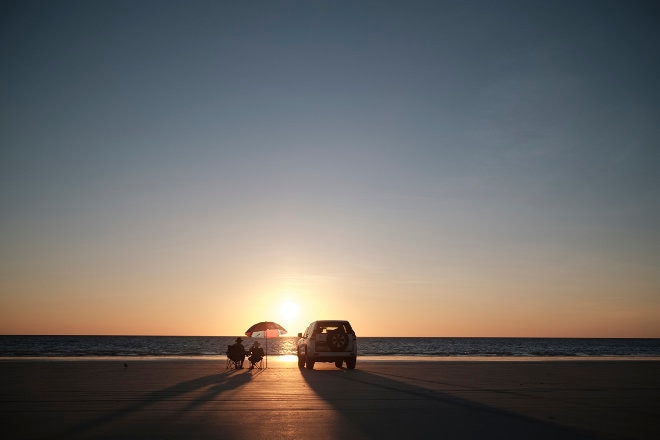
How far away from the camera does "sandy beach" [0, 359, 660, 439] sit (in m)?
8.98

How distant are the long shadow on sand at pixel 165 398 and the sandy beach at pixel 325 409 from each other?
0.03 meters

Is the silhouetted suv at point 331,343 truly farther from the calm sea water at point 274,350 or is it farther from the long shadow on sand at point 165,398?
the calm sea water at point 274,350

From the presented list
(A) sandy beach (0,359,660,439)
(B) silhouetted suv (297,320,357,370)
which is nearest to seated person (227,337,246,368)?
(B) silhouetted suv (297,320,357,370)

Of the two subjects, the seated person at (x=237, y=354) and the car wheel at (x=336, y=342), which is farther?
the seated person at (x=237, y=354)


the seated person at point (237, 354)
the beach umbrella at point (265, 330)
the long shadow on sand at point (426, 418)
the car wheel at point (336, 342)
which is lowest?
the long shadow on sand at point (426, 418)

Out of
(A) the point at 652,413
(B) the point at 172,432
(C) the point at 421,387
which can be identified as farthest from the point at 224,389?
(A) the point at 652,413

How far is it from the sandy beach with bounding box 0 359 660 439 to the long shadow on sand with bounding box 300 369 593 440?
2 cm

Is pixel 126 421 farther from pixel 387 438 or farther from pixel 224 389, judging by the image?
pixel 224 389

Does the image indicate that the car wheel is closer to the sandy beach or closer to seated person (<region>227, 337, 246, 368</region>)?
seated person (<region>227, 337, 246, 368</region>)

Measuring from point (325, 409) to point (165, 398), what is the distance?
4.75 metres

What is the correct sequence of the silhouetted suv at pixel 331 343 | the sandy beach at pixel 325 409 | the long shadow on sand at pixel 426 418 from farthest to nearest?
the silhouetted suv at pixel 331 343
the sandy beach at pixel 325 409
the long shadow on sand at pixel 426 418

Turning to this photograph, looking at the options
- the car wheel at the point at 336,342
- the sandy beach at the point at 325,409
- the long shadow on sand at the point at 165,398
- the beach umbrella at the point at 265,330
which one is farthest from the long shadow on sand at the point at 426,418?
the beach umbrella at the point at 265,330

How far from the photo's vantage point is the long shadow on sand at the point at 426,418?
29.1 ft

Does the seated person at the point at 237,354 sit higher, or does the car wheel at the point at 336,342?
the car wheel at the point at 336,342
